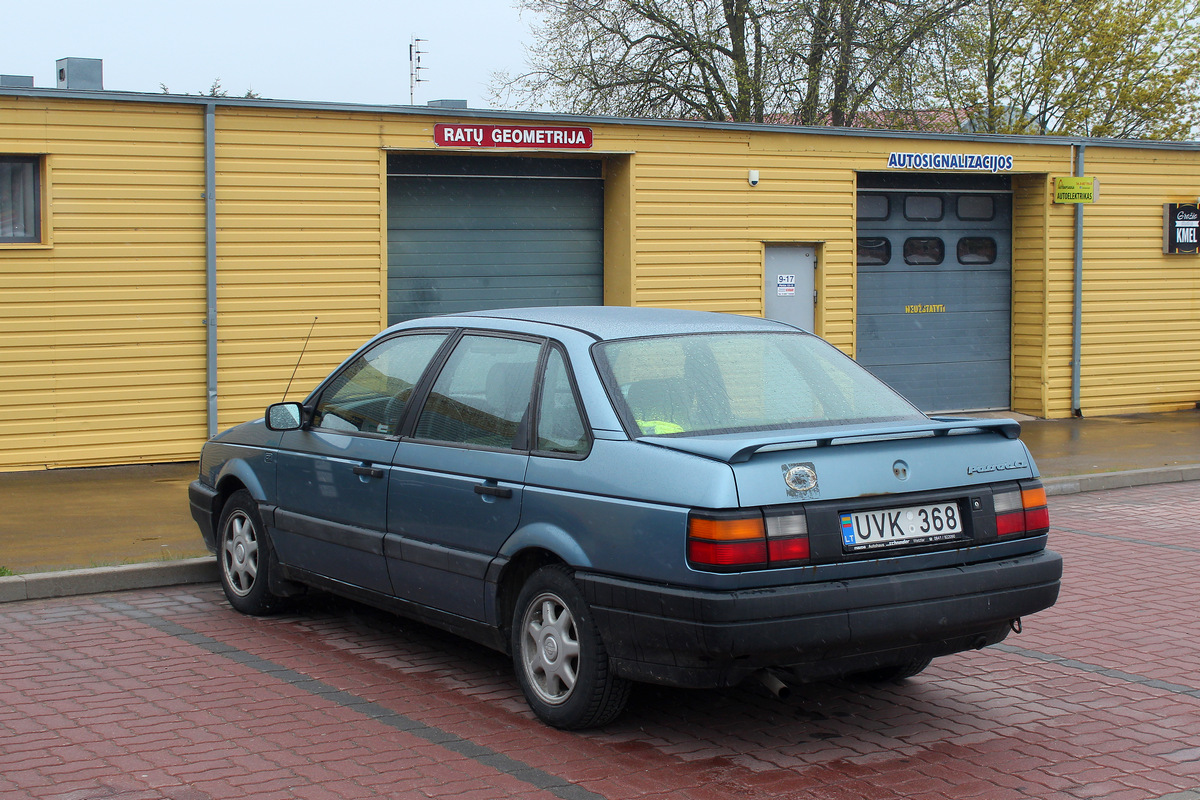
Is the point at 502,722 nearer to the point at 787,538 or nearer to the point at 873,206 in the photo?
the point at 787,538

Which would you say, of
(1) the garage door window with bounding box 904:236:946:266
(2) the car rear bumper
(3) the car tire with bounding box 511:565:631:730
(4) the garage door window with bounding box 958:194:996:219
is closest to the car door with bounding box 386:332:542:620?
(3) the car tire with bounding box 511:565:631:730

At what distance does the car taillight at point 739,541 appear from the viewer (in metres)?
4.17

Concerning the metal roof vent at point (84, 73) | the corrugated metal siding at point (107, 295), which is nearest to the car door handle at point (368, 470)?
the corrugated metal siding at point (107, 295)

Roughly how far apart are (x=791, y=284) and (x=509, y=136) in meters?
4.03


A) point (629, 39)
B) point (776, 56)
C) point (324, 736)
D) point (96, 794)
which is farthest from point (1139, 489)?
point (629, 39)

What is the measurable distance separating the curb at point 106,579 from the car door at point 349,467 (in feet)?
4.69

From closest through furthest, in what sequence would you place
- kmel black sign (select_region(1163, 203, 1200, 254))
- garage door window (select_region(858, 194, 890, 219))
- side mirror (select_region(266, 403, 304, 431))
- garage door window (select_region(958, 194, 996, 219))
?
side mirror (select_region(266, 403, 304, 431)), garage door window (select_region(858, 194, 890, 219)), garage door window (select_region(958, 194, 996, 219)), kmel black sign (select_region(1163, 203, 1200, 254))

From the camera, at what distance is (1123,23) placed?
30.8m

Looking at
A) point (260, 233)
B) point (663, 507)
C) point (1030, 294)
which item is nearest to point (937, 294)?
point (1030, 294)

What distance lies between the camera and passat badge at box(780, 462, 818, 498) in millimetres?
4285

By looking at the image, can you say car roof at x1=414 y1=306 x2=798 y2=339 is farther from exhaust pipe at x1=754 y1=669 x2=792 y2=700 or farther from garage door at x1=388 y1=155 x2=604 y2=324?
garage door at x1=388 y1=155 x2=604 y2=324

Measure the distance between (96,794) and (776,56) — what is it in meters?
25.6

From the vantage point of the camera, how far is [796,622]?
4.21m

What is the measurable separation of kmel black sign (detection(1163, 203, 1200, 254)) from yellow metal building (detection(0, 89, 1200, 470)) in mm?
2742
